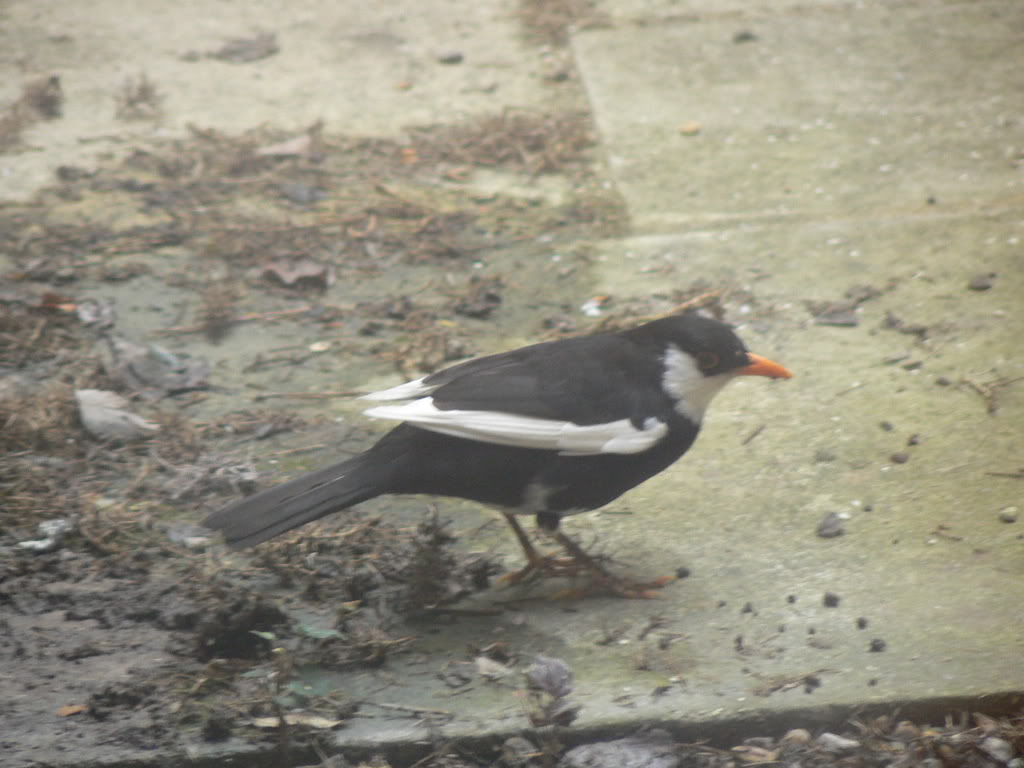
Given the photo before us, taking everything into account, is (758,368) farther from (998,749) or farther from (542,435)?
(998,749)

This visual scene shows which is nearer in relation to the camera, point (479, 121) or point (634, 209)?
point (634, 209)

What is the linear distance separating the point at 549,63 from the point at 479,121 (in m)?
0.82

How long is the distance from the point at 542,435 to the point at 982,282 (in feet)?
6.83

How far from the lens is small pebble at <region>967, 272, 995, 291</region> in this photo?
414 cm

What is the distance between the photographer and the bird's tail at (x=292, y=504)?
2.79 metres

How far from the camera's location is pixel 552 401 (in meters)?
2.91

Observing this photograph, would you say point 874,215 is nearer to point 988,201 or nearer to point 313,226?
point 988,201

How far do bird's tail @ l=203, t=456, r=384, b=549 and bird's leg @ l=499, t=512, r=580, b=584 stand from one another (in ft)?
1.46

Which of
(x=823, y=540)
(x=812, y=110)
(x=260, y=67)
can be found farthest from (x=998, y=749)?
(x=260, y=67)

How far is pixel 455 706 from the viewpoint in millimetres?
2623

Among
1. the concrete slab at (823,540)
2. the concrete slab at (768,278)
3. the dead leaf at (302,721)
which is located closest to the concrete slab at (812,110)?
the concrete slab at (768,278)

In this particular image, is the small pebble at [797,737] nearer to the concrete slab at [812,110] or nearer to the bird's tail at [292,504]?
the bird's tail at [292,504]

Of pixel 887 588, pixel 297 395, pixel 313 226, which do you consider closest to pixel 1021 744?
pixel 887 588

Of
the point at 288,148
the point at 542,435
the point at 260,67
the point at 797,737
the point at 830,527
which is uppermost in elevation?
the point at 260,67
